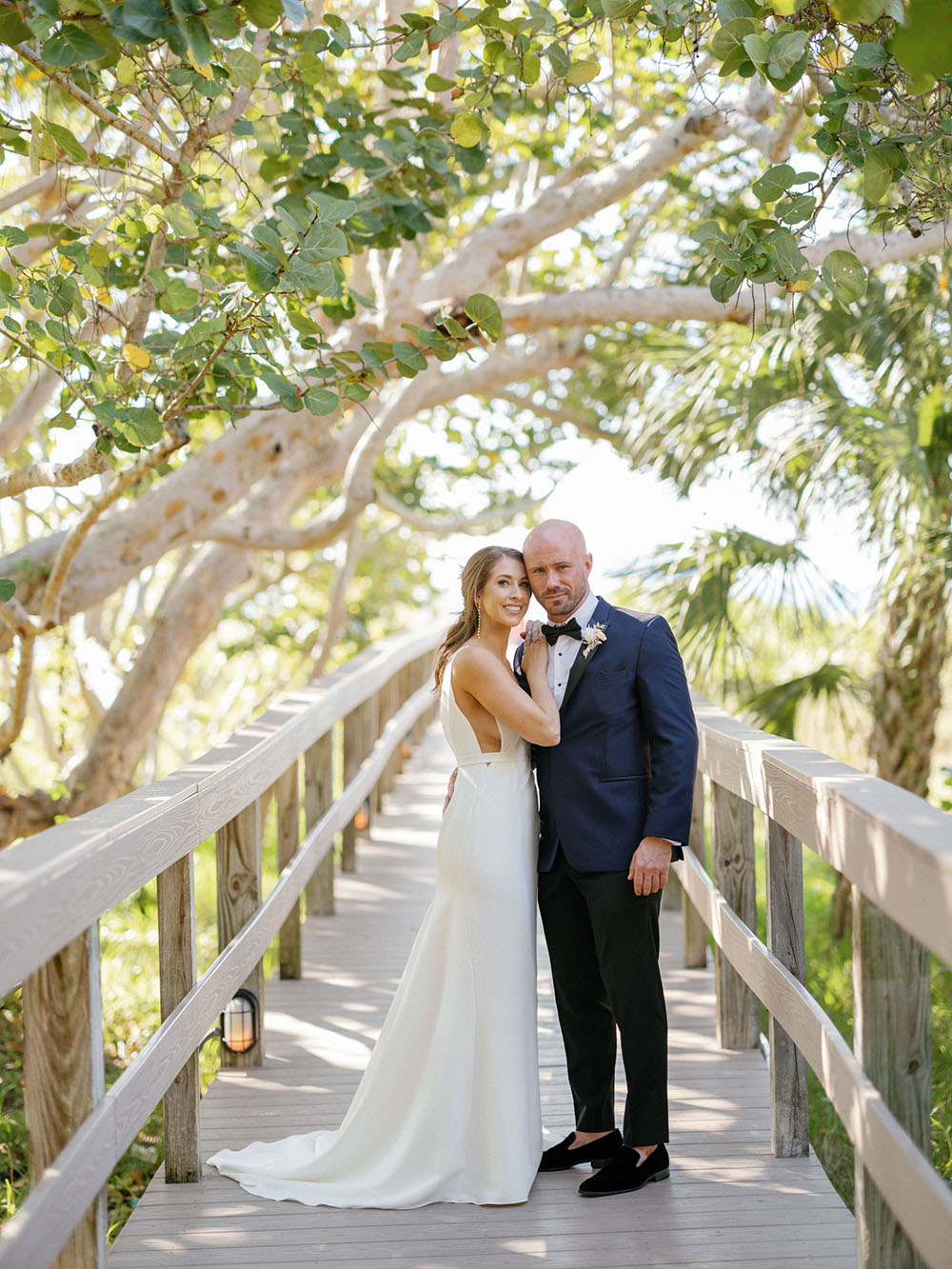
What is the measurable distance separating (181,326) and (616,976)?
2.90 metres

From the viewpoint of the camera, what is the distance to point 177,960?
3.07m

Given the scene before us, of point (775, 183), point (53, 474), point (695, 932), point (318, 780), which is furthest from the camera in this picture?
point (318, 780)

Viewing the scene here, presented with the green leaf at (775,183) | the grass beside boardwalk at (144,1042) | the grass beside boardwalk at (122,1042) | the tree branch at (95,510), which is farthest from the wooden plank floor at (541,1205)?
the green leaf at (775,183)

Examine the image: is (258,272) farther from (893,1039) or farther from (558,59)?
(893,1039)

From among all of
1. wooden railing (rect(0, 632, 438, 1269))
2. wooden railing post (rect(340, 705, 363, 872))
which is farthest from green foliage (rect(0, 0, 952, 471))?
wooden railing post (rect(340, 705, 363, 872))

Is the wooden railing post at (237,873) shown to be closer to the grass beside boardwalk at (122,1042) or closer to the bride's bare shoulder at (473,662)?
the grass beside boardwalk at (122,1042)

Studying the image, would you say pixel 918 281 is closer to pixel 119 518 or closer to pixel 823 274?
pixel 823 274

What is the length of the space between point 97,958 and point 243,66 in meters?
2.44

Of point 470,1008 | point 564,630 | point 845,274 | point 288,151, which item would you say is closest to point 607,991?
point 470,1008

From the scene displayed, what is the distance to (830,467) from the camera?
21.1 ft

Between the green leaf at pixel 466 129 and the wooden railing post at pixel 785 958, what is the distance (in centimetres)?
234

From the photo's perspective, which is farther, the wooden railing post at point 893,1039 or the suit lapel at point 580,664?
the suit lapel at point 580,664

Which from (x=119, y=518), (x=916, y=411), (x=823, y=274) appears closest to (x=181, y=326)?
(x=119, y=518)

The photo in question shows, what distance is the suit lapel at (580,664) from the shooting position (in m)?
3.38
